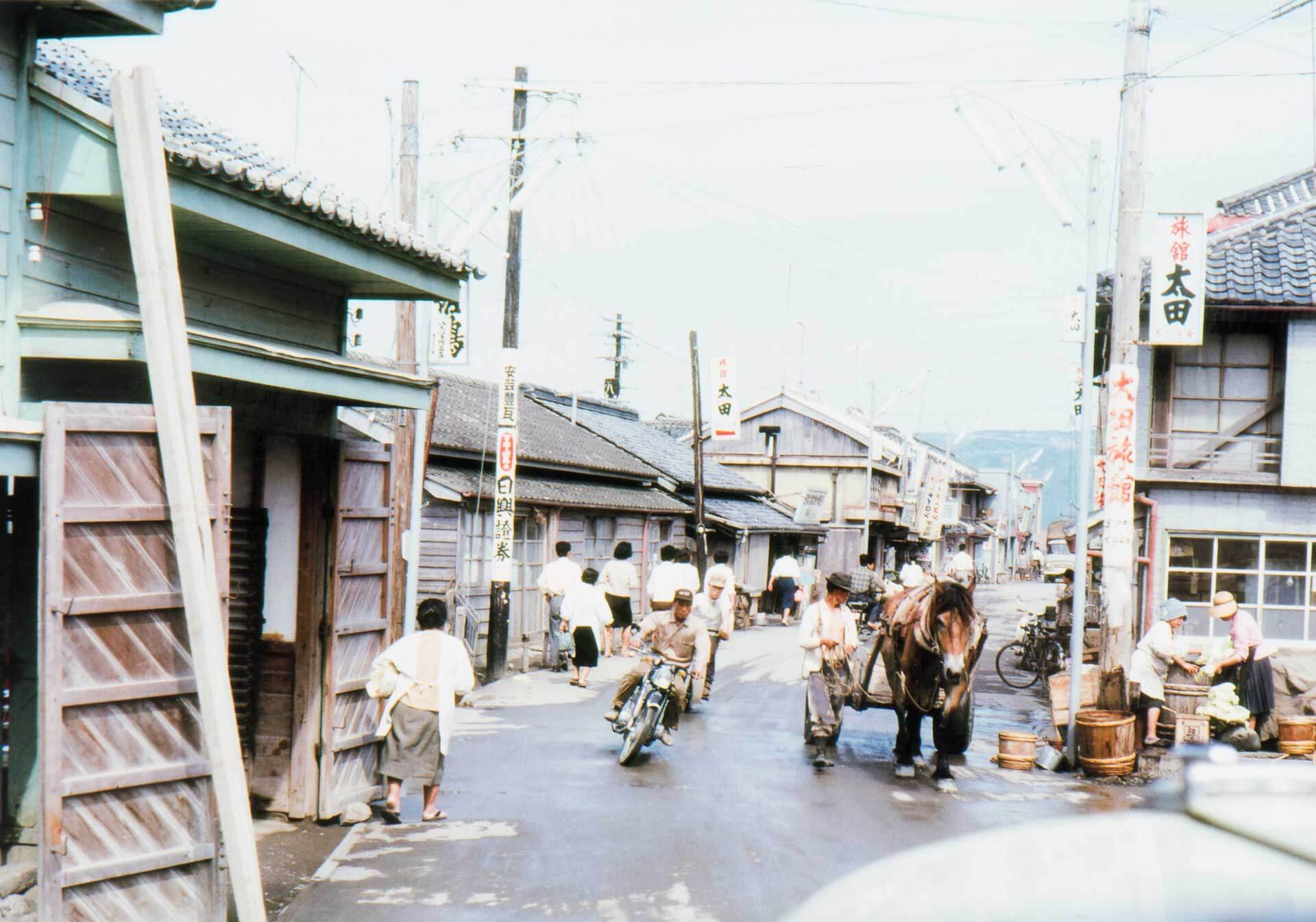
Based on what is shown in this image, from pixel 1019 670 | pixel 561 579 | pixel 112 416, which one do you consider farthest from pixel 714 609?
pixel 1019 670

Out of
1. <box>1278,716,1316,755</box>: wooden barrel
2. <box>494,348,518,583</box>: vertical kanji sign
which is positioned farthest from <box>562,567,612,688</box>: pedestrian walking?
<box>1278,716,1316,755</box>: wooden barrel

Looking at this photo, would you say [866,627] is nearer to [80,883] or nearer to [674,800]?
[674,800]

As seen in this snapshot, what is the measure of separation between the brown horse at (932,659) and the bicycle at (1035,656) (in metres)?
9.79

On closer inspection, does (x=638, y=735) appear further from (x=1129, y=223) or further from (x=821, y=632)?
(x=1129, y=223)

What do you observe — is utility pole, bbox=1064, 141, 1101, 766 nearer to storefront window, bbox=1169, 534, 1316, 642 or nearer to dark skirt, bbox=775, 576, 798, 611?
storefront window, bbox=1169, 534, 1316, 642

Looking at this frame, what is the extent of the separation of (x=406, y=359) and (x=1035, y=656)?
14579mm

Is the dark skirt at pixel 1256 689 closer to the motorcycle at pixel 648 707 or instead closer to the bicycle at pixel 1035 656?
the motorcycle at pixel 648 707

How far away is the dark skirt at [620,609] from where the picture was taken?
72.7 feet

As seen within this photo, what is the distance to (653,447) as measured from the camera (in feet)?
127

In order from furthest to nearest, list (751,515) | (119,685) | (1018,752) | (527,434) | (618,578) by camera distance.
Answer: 1. (751,515)
2. (527,434)
3. (618,578)
4. (1018,752)
5. (119,685)

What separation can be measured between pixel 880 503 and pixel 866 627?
73.6 ft

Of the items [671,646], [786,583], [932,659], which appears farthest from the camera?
[786,583]

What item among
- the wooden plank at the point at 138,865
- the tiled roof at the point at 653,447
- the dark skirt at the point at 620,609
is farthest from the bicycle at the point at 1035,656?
the wooden plank at the point at 138,865

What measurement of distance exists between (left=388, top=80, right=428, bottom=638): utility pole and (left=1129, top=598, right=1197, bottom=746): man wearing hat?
8519 millimetres
